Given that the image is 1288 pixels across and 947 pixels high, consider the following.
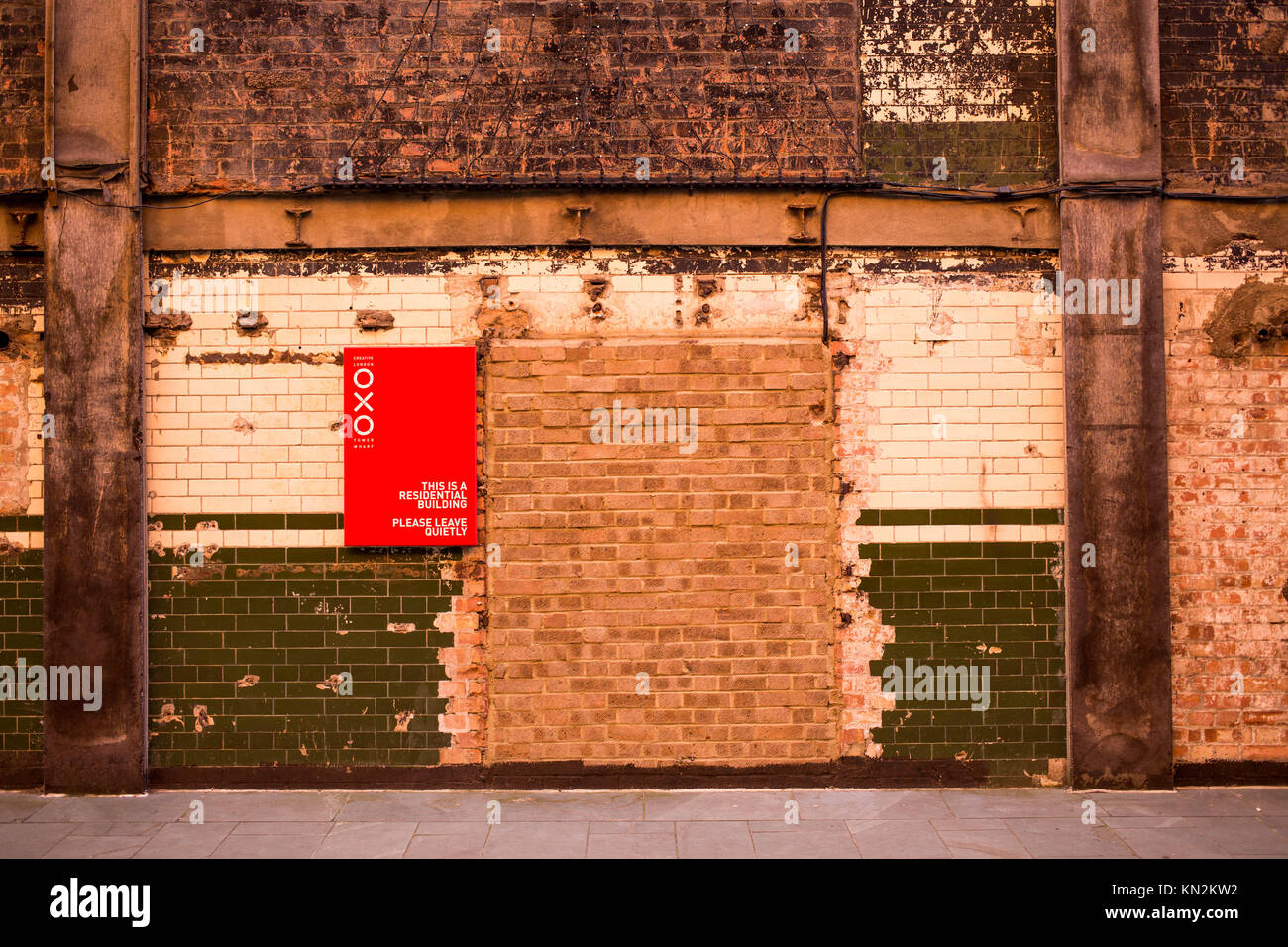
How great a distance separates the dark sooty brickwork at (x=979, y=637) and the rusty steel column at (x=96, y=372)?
231 inches

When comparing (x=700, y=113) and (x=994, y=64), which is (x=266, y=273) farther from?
(x=994, y=64)

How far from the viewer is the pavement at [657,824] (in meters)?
6.27

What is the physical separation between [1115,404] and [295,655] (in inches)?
268

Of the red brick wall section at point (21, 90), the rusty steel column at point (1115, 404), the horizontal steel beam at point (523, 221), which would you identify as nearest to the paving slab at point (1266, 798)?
the rusty steel column at point (1115, 404)

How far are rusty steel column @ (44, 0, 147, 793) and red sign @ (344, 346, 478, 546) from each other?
1760 millimetres

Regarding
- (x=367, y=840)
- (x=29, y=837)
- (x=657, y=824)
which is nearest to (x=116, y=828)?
(x=29, y=837)

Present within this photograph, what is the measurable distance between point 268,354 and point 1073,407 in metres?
6.44

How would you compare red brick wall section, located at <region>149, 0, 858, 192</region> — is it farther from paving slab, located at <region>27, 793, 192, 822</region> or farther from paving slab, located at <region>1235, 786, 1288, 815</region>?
paving slab, located at <region>1235, 786, 1288, 815</region>


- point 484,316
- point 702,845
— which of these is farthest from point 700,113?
point 702,845

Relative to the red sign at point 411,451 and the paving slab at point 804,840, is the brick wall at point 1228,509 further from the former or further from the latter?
the red sign at point 411,451

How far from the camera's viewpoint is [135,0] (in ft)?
24.3

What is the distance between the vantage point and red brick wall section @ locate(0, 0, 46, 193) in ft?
24.7

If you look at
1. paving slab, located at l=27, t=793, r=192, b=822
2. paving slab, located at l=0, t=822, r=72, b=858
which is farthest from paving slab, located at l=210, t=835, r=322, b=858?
paving slab, located at l=0, t=822, r=72, b=858

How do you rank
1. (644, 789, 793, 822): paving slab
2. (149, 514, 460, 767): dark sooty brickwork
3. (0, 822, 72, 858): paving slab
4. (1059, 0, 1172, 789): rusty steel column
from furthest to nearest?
(149, 514, 460, 767): dark sooty brickwork < (1059, 0, 1172, 789): rusty steel column < (644, 789, 793, 822): paving slab < (0, 822, 72, 858): paving slab
